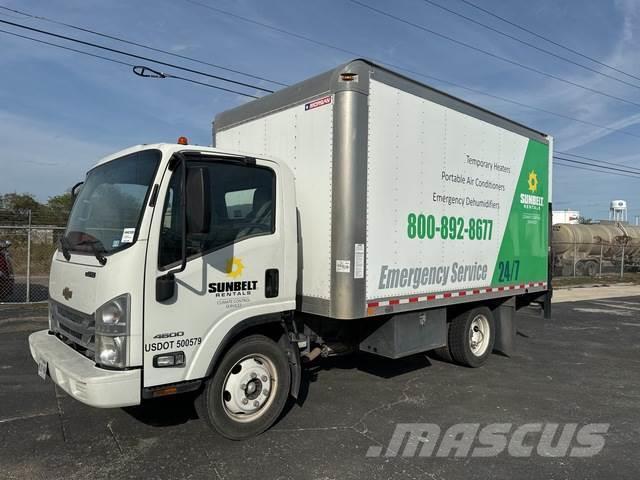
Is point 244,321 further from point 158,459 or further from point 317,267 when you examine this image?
point 158,459

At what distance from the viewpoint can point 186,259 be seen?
12.1ft

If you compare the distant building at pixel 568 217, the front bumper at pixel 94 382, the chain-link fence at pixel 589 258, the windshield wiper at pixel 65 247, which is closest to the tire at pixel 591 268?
the chain-link fence at pixel 589 258

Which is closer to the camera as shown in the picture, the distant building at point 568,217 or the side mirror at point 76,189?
the side mirror at point 76,189

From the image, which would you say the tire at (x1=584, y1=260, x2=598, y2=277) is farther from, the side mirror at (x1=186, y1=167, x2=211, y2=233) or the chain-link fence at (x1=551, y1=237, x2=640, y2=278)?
the side mirror at (x1=186, y1=167, x2=211, y2=233)

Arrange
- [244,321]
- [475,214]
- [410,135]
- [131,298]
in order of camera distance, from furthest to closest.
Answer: [475,214], [410,135], [244,321], [131,298]

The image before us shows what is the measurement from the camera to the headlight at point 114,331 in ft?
11.4

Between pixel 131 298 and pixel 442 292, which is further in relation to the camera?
pixel 442 292

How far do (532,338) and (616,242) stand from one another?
2362cm

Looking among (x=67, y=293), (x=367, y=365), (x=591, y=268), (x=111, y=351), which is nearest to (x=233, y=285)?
(x=111, y=351)

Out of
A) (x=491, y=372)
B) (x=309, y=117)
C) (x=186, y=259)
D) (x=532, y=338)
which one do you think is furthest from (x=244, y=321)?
(x=532, y=338)

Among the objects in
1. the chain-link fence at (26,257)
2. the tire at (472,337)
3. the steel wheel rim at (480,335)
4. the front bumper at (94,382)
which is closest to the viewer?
the front bumper at (94,382)

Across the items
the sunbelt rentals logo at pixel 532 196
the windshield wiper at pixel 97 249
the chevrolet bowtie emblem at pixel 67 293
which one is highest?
the sunbelt rentals logo at pixel 532 196

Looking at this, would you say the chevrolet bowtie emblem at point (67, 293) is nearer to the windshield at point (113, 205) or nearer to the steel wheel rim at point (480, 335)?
the windshield at point (113, 205)

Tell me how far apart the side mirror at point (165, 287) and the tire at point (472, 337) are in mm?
4195
